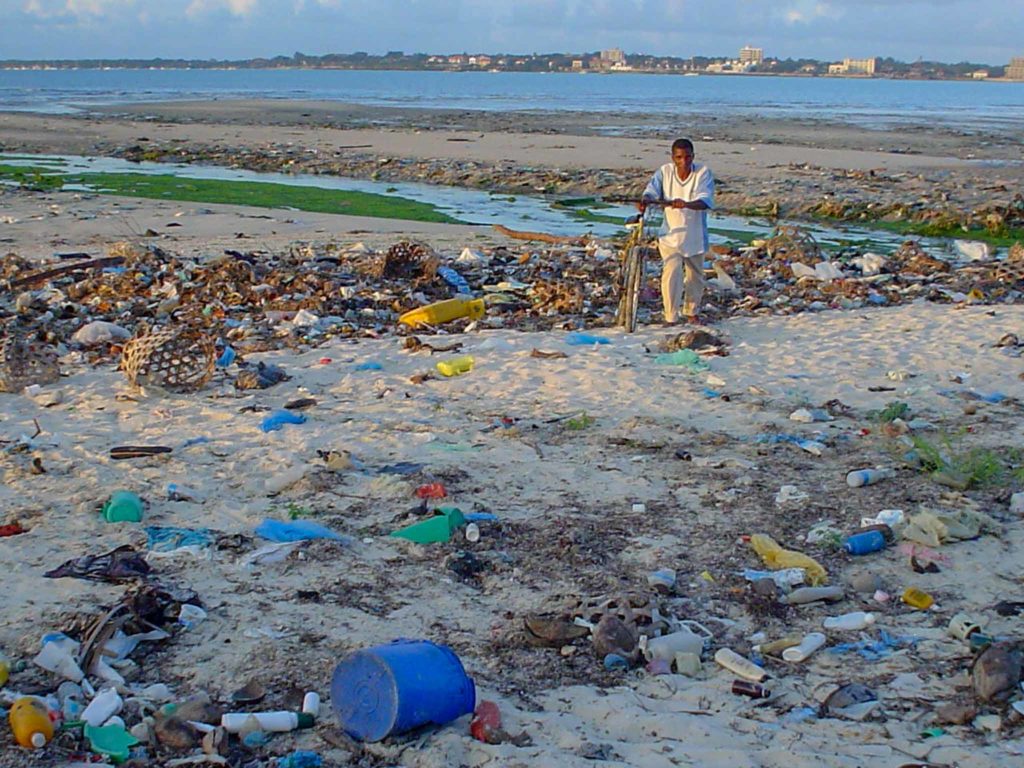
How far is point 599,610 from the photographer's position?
3.61m

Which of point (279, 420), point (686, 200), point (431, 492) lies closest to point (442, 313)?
point (686, 200)

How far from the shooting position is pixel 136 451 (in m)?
5.20

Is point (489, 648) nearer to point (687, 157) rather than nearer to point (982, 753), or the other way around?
point (982, 753)

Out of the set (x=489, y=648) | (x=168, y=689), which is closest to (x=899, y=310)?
(x=489, y=648)

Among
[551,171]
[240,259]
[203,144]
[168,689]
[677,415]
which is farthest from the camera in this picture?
[203,144]

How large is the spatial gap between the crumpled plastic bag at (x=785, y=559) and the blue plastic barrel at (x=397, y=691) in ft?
5.15

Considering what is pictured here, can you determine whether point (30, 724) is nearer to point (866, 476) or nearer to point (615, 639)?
point (615, 639)

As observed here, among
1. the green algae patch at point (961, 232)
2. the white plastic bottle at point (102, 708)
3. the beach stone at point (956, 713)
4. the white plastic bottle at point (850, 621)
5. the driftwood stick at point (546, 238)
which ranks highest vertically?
the driftwood stick at point (546, 238)

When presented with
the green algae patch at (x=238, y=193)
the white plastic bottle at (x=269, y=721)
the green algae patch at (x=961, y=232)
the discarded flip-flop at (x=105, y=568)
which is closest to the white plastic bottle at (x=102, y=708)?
the white plastic bottle at (x=269, y=721)

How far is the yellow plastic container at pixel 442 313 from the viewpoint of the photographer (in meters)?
8.27

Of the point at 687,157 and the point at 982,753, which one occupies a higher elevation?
the point at 687,157

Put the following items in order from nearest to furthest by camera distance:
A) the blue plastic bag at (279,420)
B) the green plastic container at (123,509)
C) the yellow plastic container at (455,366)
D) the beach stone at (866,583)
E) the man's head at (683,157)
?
1. the beach stone at (866,583)
2. the green plastic container at (123,509)
3. the blue plastic bag at (279,420)
4. the yellow plastic container at (455,366)
5. the man's head at (683,157)

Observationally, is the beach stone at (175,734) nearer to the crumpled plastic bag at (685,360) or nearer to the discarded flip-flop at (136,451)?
the discarded flip-flop at (136,451)

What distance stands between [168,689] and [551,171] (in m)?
18.8
